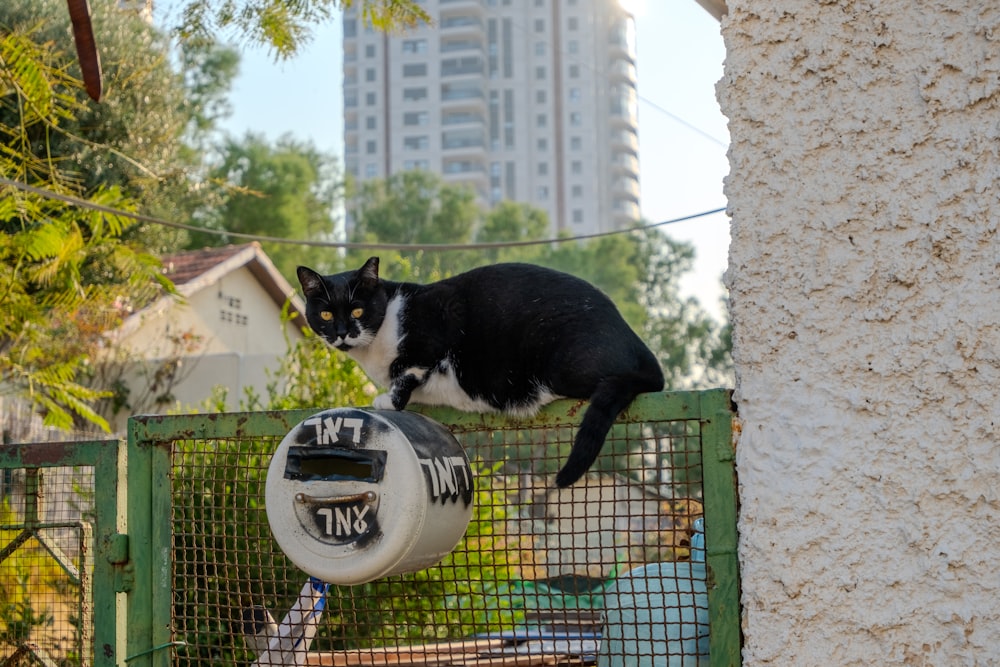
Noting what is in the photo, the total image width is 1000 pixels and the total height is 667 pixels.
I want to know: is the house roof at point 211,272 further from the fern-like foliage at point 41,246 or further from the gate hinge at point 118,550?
the gate hinge at point 118,550

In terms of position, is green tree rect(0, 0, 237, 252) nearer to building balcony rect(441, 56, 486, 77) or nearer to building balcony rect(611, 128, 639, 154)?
building balcony rect(441, 56, 486, 77)

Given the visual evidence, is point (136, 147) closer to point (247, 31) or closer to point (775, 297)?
point (247, 31)

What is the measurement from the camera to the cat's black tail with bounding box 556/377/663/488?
6.36 feet

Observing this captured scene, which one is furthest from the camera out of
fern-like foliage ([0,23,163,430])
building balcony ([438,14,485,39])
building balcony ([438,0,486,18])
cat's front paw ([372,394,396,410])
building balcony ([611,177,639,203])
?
A: building balcony ([611,177,639,203])

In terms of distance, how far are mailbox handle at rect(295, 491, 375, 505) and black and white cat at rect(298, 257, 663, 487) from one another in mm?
→ 407

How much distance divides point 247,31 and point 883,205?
4425mm

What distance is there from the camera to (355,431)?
1.84 metres

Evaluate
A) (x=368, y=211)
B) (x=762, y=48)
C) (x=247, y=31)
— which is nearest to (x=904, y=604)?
(x=762, y=48)

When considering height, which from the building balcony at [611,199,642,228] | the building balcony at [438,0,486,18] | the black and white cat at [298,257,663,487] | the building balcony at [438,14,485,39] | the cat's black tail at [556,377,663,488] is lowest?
the cat's black tail at [556,377,663,488]

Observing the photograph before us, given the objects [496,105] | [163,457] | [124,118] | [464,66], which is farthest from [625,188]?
[163,457]

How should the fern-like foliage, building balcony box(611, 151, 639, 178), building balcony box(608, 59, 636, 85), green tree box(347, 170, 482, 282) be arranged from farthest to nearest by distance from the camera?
building balcony box(611, 151, 639, 178) < building balcony box(608, 59, 636, 85) < green tree box(347, 170, 482, 282) < the fern-like foliage

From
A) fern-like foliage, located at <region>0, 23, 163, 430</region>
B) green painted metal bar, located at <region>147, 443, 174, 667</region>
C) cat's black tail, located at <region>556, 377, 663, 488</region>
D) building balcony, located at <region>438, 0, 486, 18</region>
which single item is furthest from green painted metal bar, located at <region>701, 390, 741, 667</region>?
building balcony, located at <region>438, 0, 486, 18</region>

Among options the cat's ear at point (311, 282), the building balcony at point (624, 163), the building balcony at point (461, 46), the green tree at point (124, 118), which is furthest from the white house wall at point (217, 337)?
the building balcony at point (624, 163)

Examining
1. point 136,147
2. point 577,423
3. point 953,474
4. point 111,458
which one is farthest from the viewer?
point 136,147
